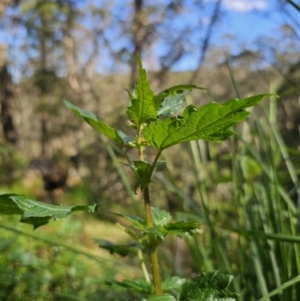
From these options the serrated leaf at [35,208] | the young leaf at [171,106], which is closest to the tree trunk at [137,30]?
the young leaf at [171,106]

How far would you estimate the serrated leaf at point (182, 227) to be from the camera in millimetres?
362

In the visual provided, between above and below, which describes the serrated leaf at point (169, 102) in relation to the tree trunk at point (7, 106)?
below

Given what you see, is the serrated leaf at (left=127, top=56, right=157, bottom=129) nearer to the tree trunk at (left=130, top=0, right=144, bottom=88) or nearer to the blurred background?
the blurred background

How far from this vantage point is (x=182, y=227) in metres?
0.37

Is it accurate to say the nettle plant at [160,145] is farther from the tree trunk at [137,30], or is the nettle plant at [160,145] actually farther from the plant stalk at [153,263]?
the tree trunk at [137,30]

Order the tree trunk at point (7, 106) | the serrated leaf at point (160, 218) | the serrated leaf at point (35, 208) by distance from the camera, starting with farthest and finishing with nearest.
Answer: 1. the tree trunk at point (7, 106)
2. the serrated leaf at point (160, 218)
3. the serrated leaf at point (35, 208)

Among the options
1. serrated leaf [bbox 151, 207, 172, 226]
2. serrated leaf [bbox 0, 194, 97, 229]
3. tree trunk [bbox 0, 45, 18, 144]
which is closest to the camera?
serrated leaf [bbox 0, 194, 97, 229]

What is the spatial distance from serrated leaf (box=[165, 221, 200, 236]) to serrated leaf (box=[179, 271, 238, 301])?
0.12 ft

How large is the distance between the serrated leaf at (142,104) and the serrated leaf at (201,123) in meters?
0.02

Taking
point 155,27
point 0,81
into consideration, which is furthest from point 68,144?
point 155,27

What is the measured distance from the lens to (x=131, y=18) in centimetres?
679

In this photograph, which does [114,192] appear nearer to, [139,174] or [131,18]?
[131,18]

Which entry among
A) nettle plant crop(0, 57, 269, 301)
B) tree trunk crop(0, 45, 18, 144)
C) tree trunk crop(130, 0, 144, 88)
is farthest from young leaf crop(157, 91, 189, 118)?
tree trunk crop(0, 45, 18, 144)

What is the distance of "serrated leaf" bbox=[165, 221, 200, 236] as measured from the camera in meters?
0.36
